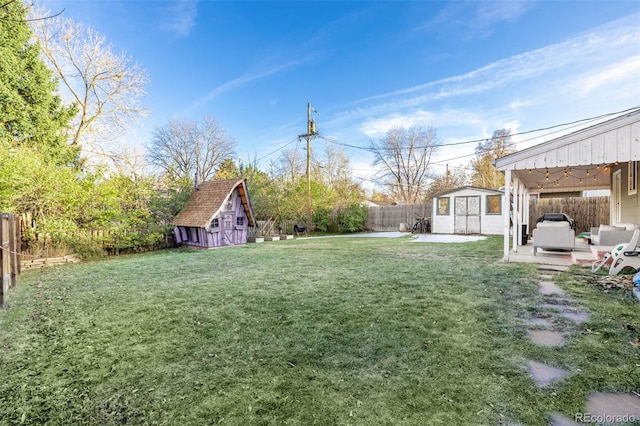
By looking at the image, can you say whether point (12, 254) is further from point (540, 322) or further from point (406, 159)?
point (406, 159)

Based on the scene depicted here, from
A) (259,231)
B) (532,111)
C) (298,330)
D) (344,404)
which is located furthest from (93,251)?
(532,111)

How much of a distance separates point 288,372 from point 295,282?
287 centimetres

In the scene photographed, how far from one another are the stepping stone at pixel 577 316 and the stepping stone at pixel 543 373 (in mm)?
1279

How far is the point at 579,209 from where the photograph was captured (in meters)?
13.6

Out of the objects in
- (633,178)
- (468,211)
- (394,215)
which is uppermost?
(633,178)

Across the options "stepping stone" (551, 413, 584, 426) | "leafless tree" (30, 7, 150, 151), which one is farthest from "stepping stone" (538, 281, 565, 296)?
"leafless tree" (30, 7, 150, 151)

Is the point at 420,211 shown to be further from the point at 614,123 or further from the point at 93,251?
the point at 93,251

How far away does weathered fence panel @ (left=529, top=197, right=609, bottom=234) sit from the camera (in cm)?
1295

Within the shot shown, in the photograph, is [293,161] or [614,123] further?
[293,161]

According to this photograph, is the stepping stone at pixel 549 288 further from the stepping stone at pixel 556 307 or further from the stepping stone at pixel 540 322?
the stepping stone at pixel 540 322

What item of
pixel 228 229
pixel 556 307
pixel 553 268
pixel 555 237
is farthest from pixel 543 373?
pixel 228 229

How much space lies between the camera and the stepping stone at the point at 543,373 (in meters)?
1.96

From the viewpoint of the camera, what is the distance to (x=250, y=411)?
169 cm

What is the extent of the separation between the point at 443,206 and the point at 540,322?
1412 centimetres
